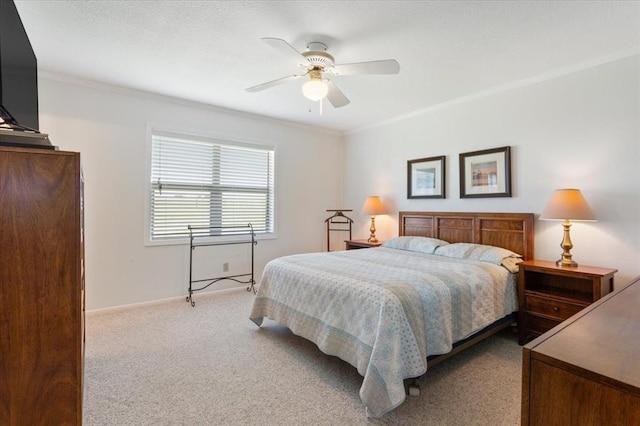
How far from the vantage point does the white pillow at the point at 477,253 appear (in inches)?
115

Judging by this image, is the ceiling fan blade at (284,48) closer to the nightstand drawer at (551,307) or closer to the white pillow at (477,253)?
the white pillow at (477,253)

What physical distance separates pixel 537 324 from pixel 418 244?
137 centimetres

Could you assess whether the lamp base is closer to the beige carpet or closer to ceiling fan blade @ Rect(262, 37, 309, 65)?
the beige carpet

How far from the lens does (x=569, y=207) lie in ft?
8.44

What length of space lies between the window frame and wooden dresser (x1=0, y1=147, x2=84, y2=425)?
2796mm

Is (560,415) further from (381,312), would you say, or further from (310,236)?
(310,236)

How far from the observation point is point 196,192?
407 cm

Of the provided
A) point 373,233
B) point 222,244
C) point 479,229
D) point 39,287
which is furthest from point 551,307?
point 222,244

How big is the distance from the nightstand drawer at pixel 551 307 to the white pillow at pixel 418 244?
3.41 ft

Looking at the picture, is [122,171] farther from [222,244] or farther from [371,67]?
[371,67]

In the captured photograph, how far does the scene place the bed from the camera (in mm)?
1811

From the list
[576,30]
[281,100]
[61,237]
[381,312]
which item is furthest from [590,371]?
[281,100]

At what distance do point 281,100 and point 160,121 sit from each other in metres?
1.49

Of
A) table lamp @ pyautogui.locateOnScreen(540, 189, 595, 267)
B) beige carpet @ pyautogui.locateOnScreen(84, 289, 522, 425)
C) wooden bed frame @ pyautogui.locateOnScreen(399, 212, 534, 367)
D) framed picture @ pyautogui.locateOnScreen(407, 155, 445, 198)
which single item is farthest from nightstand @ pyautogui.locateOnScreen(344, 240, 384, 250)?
table lamp @ pyautogui.locateOnScreen(540, 189, 595, 267)
